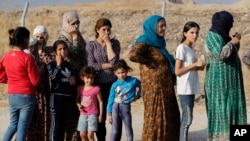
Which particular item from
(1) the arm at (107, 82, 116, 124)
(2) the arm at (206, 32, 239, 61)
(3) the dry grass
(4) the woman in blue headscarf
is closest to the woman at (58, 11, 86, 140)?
(1) the arm at (107, 82, 116, 124)

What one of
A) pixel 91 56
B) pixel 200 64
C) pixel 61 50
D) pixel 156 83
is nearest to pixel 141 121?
pixel 91 56

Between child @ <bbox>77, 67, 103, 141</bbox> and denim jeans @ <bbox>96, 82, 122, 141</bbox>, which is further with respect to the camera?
denim jeans @ <bbox>96, 82, 122, 141</bbox>

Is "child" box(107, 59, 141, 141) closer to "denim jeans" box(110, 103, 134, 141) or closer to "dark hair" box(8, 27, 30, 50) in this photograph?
"denim jeans" box(110, 103, 134, 141)

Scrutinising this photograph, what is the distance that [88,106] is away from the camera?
24.6 ft

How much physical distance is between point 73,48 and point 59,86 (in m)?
0.54

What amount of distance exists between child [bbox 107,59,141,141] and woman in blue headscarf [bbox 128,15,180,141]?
1.85ft

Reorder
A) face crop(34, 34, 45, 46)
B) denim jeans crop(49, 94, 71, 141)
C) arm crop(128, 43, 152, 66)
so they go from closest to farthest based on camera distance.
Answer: arm crop(128, 43, 152, 66) < denim jeans crop(49, 94, 71, 141) < face crop(34, 34, 45, 46)

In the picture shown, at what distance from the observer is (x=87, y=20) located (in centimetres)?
2741

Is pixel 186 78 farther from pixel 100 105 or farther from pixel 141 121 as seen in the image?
pixel 141 121

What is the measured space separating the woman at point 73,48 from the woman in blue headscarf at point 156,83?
1.12m

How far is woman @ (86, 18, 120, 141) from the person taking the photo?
24.4ft

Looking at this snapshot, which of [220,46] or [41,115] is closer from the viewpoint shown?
[220,46]

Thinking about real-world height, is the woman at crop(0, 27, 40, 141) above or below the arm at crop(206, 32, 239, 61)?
below

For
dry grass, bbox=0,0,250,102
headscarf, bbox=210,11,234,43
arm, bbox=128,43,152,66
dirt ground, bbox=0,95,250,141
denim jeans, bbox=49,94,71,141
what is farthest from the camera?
dry grass, bbox=0,0,250,102
